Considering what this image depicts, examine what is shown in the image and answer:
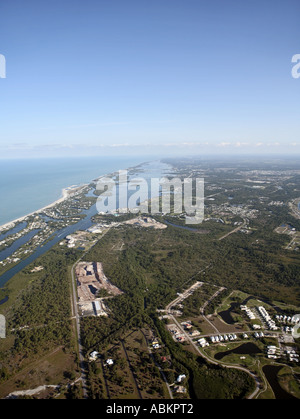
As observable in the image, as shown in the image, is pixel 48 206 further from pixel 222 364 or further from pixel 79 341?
pixel 222 364

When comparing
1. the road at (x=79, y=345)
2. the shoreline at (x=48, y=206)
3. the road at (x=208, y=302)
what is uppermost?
the shoreline at (x=48, y=206)

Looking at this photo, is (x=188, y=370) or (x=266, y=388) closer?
(x=266, y=388)

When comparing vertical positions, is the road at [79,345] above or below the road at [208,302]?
below

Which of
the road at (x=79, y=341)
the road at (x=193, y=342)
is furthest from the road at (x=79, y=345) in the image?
the road at (x=193, y=342)

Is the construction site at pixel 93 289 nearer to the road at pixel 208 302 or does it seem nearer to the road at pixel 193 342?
the road at pixel 193 342

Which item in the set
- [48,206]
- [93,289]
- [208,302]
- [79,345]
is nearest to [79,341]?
[79,345]

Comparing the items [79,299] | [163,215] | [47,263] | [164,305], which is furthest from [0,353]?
[163,215]

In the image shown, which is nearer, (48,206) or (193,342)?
(193,342)
